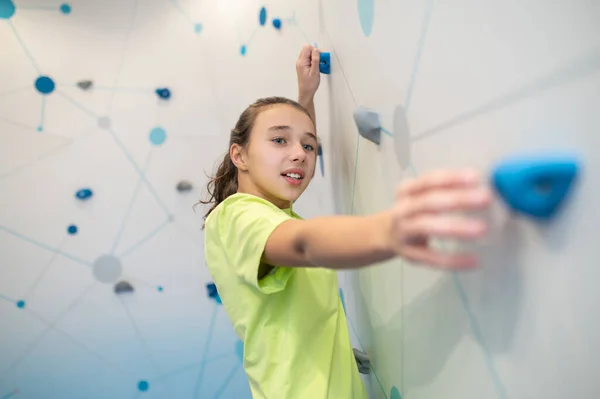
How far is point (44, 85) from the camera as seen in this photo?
1306mm

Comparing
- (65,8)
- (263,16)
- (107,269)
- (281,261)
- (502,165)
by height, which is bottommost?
(107,269)

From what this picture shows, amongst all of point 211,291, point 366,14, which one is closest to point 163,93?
point 211,291

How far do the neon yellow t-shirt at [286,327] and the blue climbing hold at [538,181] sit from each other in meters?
0.39

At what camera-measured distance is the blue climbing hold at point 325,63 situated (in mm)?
926

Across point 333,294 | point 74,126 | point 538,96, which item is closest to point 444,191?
point 538,96

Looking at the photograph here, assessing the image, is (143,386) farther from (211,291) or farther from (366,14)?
(366,14)

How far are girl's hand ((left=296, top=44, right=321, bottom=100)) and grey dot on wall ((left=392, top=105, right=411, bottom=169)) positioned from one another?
1.48 ft

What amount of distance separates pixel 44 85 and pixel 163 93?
1.21 feet

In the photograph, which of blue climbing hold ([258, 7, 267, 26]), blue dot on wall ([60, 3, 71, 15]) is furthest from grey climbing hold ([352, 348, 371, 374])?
blue dot on wall ([60, 3, 71, 15])

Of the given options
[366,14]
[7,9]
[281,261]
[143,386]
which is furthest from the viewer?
[143,386]

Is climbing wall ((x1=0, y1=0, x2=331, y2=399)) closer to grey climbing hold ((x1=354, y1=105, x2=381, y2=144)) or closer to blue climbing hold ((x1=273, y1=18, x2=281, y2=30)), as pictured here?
blue climbing hold ((x1=273, y1=18, x2=281, y2=30))

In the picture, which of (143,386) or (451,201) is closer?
(451,201)

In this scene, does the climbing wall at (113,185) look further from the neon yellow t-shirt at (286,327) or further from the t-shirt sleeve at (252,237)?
the t-shirt sleeve at (252,237)

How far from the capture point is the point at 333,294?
0.77 m
